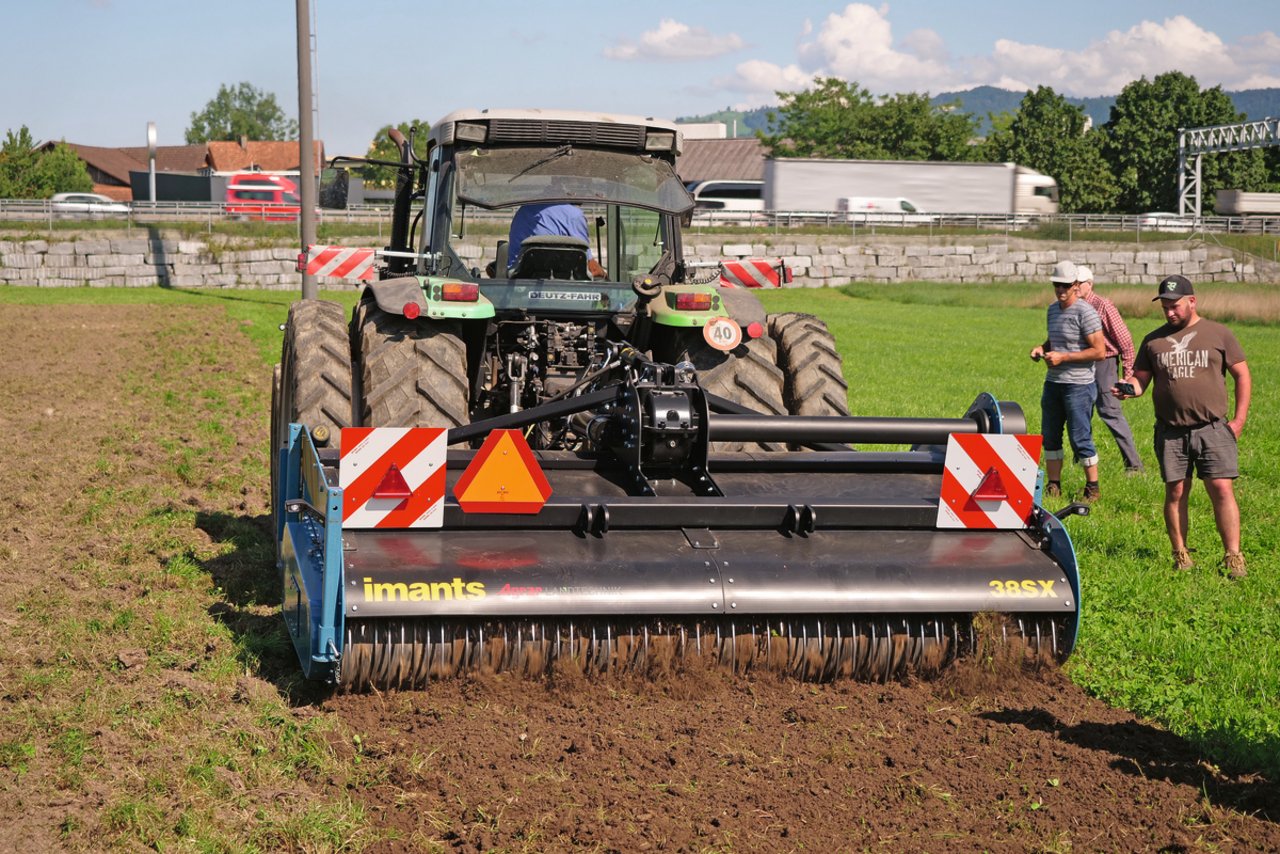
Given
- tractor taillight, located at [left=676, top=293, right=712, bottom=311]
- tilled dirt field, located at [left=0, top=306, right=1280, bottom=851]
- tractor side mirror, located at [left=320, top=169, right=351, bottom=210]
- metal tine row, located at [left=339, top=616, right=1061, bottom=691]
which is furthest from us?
tractor side mirror, located at [left=320, top=169, right=351, bottom=210]

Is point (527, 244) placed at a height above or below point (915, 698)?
above

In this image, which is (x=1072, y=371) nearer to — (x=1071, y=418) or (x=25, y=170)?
(x=1071, y=418)

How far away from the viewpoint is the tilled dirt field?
407 cm

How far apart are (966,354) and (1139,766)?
1703 centimetres

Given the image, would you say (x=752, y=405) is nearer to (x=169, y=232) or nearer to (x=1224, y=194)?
(x=169, y=232)

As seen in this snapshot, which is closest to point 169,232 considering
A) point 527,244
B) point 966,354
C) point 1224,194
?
point 966,354

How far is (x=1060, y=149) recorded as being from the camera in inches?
2591

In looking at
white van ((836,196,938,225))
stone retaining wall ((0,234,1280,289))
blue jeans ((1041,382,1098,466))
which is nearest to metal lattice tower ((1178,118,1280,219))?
stone retaining wall ((0,234,1280,289))

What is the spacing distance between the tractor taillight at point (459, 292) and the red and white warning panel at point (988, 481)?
87.7 inches

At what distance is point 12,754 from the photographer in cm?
440

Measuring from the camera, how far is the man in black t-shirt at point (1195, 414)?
756cm

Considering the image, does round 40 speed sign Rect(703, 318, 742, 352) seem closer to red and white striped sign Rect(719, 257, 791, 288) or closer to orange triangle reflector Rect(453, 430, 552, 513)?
orange triangle reflector Rect(453, 430, 552, 513)

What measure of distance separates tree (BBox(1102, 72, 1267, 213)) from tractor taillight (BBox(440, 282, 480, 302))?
63.9m

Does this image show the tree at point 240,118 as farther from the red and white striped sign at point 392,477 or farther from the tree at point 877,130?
the red and white striped sign at point 392,477
